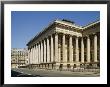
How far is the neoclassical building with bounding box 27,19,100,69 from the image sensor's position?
3.73m

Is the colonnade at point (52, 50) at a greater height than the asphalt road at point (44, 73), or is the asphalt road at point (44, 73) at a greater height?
the colonnade at point (52, 50)

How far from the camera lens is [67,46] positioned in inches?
151

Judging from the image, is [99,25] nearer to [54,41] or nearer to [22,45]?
[54,41]

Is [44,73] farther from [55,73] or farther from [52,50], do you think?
[52,50]

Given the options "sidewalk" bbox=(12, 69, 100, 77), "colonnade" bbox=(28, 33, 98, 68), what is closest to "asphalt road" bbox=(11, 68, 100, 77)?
"sidewalk" bbox=(12, 69, 100, 77)

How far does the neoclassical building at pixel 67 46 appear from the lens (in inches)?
147

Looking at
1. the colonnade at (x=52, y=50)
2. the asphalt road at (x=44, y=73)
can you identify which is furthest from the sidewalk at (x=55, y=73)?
the colonnade at (x=52, y=50)

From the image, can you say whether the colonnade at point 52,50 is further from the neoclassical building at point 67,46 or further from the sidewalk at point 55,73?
the sidewalk at point 55,73

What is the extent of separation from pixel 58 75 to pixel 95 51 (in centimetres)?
45

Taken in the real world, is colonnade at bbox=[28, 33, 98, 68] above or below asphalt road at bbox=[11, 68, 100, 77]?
above

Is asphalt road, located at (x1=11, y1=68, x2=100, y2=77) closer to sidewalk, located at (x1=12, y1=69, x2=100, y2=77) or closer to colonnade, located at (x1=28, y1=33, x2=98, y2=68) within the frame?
sidewalk, located at (x1=12, y1=69, x2=100, y2=77)

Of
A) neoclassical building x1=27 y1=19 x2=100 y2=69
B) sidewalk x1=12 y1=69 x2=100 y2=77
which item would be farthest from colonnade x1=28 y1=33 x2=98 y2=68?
sidewalk x1=12 y1=69 x2=100 y2=77

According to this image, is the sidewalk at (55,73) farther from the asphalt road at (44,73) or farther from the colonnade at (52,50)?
the colonnade at (52,50)

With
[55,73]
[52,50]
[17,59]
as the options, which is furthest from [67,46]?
[17,59]
